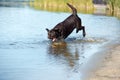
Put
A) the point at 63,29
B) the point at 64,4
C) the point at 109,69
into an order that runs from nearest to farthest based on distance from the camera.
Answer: the point at 109,69 < the point at 63,29 < the point at 64,4

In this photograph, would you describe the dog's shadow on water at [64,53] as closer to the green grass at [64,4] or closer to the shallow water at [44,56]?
the shallow water at [44,56]

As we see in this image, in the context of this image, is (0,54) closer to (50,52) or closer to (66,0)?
(50,52)

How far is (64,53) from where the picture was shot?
1474 cm

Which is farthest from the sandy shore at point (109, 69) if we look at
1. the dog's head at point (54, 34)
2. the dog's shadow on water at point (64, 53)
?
the dog's head at point (54, 34)

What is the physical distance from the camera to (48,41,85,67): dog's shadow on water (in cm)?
1311

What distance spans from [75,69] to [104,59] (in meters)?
1.71

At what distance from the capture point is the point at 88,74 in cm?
1058

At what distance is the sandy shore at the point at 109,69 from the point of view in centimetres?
998

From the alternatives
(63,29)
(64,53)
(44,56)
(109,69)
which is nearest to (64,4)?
(63,29)

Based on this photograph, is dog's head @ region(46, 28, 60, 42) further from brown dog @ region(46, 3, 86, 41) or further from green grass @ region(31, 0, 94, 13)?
green grass @ region(31, 0, 94, 13)

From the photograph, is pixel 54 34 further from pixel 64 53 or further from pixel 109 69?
pixel 109 69

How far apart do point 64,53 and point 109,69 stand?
4.01 metres

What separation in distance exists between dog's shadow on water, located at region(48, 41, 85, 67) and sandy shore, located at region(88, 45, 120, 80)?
3.49 ft

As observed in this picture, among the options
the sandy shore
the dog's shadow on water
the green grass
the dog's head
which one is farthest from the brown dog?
the green grass
